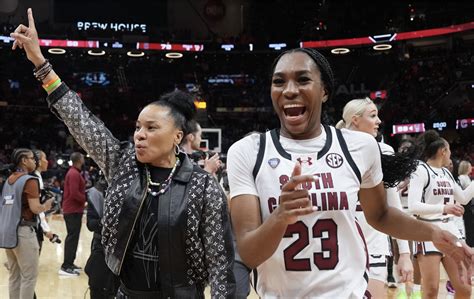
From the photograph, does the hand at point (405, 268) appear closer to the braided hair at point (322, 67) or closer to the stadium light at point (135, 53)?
the braided hair at point (322, 67)

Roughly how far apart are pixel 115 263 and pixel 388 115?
22251mm

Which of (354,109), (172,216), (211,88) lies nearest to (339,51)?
(211,88)

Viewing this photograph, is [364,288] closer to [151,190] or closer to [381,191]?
[381,191]

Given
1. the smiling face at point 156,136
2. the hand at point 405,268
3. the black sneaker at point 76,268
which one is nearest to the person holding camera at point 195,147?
the smiling face at point 156,136

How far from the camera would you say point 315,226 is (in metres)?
2.08

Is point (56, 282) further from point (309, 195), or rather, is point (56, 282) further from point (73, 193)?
point (309, 195)

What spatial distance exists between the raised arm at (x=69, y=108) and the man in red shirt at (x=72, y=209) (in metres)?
5.95

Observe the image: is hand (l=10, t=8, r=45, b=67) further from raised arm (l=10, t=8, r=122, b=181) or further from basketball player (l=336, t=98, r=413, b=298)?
basketball player (l=336, t=98, r=413, b=298)

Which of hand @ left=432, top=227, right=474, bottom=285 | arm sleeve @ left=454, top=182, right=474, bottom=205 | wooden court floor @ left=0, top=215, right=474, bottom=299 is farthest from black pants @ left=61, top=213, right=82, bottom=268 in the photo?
hand @ left=432, top=227, right=474, bottom=285

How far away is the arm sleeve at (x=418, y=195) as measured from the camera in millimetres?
5020

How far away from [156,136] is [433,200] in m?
3.39

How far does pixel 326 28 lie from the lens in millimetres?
25594

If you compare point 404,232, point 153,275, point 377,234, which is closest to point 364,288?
point 404,232

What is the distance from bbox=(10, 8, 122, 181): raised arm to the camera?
285 cm
